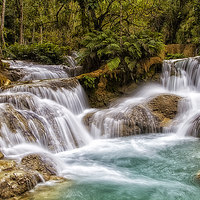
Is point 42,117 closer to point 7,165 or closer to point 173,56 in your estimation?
point 7,165

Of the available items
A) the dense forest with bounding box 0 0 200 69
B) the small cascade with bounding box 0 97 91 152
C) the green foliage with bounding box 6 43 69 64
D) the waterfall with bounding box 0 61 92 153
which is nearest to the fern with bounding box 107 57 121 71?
the dense forest with bounding box 0 0 200 69

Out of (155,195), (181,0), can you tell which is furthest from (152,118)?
(181,0)

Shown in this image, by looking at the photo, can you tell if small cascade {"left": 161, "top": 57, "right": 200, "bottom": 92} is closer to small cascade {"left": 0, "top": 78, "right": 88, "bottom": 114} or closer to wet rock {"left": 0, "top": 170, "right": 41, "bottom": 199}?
small cascade {"left": 0, "top": 78, "right": 88, "bottom": 114}

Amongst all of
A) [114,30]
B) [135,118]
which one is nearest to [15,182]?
[135,118]

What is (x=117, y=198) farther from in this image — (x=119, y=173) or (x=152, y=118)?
(x=152, y=118)

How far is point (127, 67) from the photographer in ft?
34.6

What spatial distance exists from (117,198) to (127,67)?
25.1 feet

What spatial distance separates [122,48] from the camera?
1040cm

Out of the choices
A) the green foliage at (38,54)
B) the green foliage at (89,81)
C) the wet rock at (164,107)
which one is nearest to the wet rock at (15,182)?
the wet rock at (164,107)

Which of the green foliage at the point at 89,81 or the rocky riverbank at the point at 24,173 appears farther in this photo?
the green foliage at the point at 89,81

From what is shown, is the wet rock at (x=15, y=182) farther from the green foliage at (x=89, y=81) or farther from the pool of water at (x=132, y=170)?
the green foliage at (x=89, y=81)

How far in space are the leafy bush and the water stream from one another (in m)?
1.91

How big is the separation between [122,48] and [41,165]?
754 centimetres

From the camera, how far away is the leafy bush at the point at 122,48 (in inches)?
397
